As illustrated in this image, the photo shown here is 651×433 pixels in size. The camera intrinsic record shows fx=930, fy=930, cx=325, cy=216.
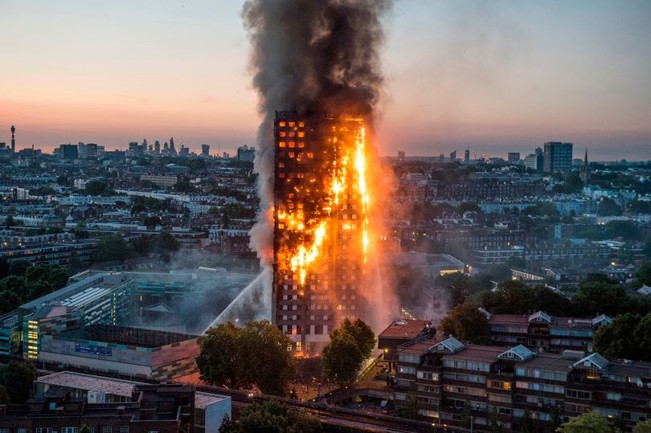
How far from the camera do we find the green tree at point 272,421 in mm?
19734

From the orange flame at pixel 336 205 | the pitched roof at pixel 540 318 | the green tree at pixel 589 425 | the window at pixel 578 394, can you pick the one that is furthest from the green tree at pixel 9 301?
the green tree at pixel 589 425

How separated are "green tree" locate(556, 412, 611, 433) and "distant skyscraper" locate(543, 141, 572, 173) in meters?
114

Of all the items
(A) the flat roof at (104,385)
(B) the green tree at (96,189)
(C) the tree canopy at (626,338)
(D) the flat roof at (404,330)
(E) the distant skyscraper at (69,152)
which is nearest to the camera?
(A) the flat roof at (104,385)

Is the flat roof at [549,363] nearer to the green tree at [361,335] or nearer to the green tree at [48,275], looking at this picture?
the green tree at [361,335]

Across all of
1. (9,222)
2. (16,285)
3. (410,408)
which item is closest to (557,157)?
(9,222)

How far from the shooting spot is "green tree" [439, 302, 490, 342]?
98.1ft

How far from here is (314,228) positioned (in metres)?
33.2

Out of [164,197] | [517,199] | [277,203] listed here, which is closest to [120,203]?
[164,197]

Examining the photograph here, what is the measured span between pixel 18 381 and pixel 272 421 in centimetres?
958

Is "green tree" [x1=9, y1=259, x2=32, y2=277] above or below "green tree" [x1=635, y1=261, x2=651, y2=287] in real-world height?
below

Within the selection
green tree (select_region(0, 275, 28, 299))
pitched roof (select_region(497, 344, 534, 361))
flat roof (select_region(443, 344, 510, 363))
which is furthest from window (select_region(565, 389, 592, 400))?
green tree (select_region(0, 275, 28, 299))

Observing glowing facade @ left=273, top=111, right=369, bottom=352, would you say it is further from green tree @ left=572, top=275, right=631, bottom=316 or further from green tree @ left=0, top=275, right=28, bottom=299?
green tree @ left=0, top=275, right=28, bottom=299

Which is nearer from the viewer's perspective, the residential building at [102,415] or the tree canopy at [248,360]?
the residential building at [102,415]

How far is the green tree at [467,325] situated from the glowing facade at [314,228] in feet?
13.5
